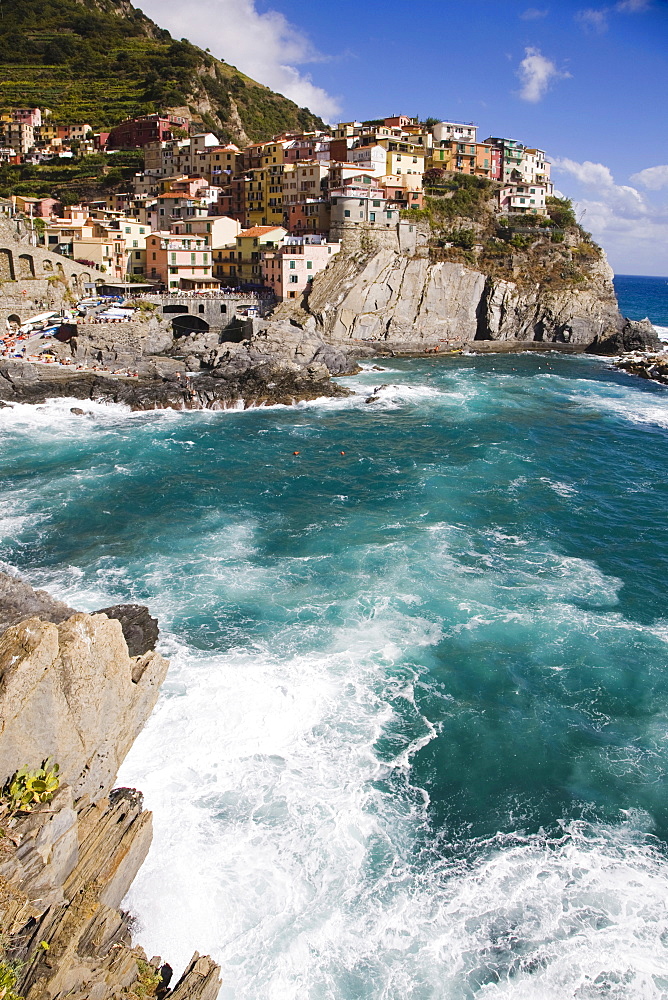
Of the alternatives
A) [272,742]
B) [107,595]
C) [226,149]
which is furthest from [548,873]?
[226,149]

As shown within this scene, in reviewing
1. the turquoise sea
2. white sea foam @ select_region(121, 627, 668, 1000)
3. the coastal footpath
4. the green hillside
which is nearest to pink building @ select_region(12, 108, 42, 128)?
the green hillside

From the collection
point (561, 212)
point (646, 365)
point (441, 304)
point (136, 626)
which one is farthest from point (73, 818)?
point (561, 212)

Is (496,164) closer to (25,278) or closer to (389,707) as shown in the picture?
(25,278)

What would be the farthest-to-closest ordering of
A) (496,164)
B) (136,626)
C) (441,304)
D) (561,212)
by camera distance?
1. (496,164)
2. (561,212)
3. (441,304)
4. (136,626)

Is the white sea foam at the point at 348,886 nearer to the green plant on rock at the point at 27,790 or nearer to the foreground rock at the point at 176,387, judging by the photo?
the green plant on rock at the point at 27,790

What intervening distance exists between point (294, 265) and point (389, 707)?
72.3 m

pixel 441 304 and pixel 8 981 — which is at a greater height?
pixel 441 304

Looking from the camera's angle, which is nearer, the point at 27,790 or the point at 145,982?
the point at 145,982

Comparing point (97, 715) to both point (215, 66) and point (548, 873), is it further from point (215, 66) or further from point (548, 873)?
point (215, 66)

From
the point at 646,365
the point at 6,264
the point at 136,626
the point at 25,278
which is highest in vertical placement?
the point at 6,264

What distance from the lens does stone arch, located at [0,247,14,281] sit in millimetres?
75812

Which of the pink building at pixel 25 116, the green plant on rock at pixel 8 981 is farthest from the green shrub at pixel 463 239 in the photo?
the green plant on rock at pixel 8 981

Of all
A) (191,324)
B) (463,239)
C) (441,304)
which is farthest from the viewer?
(463,239)

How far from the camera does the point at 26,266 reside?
253 feet
